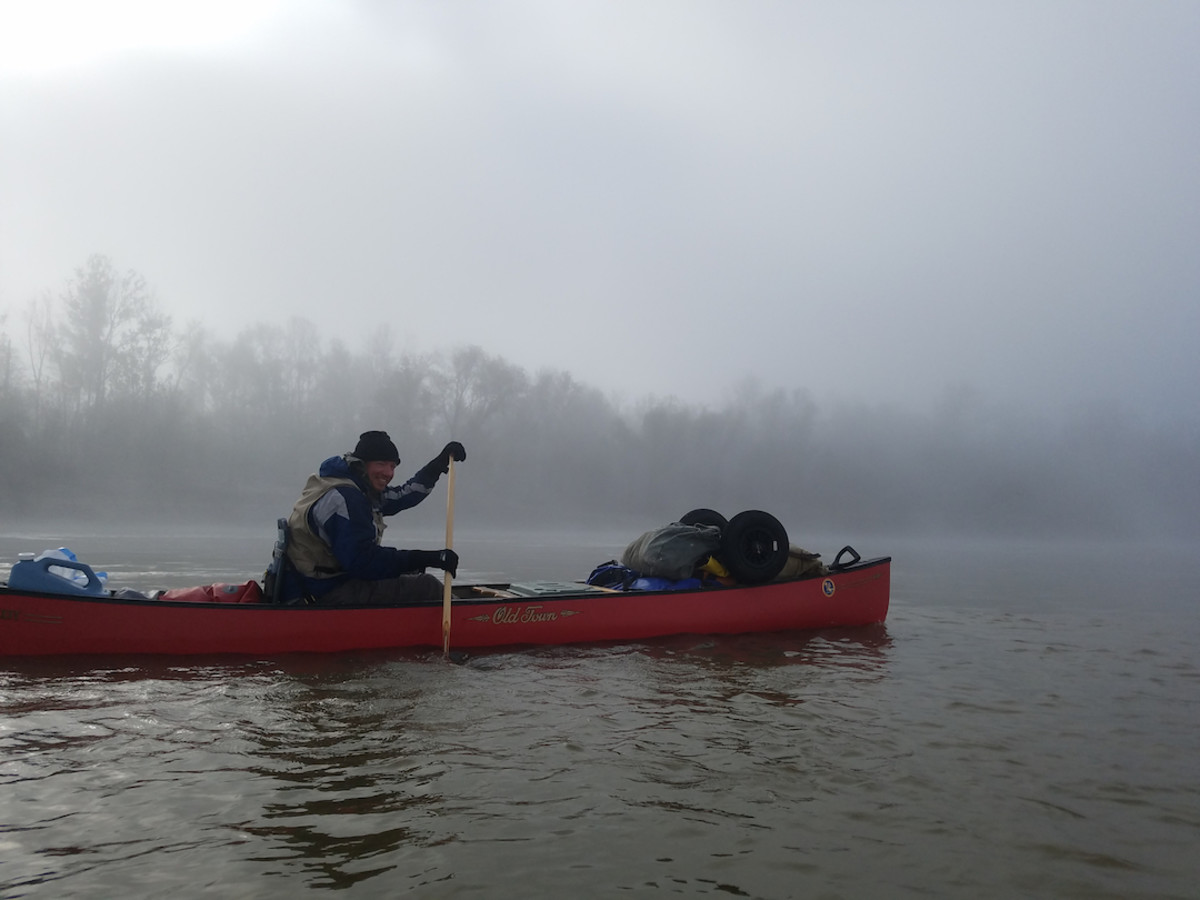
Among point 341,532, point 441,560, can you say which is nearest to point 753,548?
point 441,560

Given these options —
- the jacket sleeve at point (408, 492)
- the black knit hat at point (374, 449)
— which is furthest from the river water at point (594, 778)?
the black knit hat at point (374, 449)

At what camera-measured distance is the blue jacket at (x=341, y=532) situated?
274 inches

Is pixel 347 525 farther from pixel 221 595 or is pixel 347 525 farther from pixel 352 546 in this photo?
pixel 221 595

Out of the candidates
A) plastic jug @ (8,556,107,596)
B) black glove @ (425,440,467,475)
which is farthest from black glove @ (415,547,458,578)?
plastic jug @ (8,556,107,596)

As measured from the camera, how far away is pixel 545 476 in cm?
7388

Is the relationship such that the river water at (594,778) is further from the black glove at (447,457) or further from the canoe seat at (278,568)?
the black glove at (447,457)

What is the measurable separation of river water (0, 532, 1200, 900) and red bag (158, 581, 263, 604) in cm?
66

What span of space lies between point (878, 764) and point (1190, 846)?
1.51 meters

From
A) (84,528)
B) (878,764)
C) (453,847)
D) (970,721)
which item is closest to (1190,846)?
(878,764)

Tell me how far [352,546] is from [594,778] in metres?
3.67

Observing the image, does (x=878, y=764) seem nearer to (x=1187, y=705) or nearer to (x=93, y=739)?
(x=1187, y=705)

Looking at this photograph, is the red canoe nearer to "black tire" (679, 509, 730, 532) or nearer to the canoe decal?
the canoe decal

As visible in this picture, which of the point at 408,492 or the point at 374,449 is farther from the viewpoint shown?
the point at 408,492

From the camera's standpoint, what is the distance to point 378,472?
7.49m
